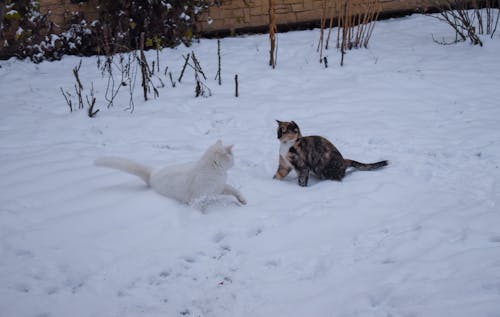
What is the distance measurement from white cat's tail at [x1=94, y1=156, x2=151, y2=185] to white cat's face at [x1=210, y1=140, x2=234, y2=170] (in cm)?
66

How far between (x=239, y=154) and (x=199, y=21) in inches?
205

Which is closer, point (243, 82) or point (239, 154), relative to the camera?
point (239, 154)

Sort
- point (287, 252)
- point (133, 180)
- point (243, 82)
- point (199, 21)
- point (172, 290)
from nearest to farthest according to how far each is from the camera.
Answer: point (172, 290)
point (287, 252)
point (133, 180)
point (243, 82)
point (199, 21)

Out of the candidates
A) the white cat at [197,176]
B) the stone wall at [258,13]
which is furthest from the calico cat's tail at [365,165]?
the stone wall at [258,13]

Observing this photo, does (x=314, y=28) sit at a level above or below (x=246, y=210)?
above

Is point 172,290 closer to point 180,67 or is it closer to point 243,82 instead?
point 243,82

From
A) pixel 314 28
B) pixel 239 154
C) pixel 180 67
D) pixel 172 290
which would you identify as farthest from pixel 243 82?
pixel 172 290

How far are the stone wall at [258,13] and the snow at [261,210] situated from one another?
319cm

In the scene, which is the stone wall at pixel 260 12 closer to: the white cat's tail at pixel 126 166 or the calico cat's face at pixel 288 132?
the calico cat's face at pixel 288 132

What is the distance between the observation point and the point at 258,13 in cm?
948

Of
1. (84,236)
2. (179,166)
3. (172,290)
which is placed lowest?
(172,290)

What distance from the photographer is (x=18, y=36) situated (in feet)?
25.7

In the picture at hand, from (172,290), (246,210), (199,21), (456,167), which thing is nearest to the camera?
(172,290)

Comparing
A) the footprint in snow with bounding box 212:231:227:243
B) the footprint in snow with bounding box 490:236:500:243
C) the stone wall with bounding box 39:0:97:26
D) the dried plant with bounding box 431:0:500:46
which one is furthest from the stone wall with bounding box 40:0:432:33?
the footprint in snow with bounding box 490:236:500:243
